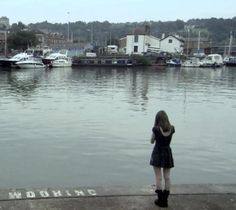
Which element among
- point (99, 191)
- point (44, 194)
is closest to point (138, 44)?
point (99, 191)

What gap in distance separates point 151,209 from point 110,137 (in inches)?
401

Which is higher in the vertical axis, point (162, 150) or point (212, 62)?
point (162, 150)

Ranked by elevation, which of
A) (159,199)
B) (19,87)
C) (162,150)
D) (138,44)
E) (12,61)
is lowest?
(12,61)

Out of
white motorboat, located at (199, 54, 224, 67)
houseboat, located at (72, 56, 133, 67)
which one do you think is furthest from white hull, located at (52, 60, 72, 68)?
white motorboat, located at (199, 54, 224, 67)

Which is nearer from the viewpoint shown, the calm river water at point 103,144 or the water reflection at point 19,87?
the calm river water at point 103,144

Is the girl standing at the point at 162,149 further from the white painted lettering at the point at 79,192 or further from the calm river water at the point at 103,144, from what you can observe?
the calm river water at the point at 103,144

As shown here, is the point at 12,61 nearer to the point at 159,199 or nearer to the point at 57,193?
the point at 57,193

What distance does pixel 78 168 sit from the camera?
520 inches

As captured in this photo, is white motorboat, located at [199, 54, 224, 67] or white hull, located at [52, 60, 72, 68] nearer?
white hull, located at [52, 60, 72, 68]

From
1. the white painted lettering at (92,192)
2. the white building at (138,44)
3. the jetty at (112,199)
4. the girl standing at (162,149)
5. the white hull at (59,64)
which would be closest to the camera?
the jetty at (112,199)

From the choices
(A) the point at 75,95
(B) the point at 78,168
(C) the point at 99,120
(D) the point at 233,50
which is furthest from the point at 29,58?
(D) the point at 233,50

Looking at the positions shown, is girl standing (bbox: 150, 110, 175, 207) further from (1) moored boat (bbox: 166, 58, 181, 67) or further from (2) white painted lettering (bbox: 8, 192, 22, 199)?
(1) moored boat (bbox: 166, 58, 181, 67)

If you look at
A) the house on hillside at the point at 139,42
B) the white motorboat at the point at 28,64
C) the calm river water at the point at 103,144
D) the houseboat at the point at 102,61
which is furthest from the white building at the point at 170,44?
the calm river water at the point at 103,144

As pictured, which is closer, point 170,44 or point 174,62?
point 174,62
